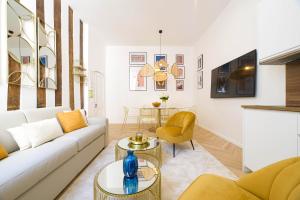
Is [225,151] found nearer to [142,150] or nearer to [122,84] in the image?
[142,150]

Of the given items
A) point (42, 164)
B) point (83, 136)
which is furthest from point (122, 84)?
point (42, 164)

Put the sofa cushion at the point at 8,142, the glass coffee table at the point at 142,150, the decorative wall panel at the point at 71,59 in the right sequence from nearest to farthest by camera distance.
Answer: the sofa cushion at the point at 8,142 < the glass coffee table at the point at 142,150 < the decorative wall panel at the point at 71,59

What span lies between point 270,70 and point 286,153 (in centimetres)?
142

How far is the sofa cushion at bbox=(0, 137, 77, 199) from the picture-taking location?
1.06 metres

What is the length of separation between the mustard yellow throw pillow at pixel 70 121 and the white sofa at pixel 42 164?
186 millimetres

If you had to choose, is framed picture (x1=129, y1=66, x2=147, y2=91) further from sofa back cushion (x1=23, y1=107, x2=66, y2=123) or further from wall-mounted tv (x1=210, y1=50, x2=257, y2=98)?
sofa back cushion (x1=23, y1=107, x2=66, y2=123)

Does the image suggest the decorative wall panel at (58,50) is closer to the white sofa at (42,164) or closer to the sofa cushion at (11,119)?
the white sofa at (42,164)

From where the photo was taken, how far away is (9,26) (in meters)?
2.03

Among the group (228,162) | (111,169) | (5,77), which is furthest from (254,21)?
(5,77)

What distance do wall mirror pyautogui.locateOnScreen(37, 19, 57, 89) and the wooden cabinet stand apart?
3310 millimetres

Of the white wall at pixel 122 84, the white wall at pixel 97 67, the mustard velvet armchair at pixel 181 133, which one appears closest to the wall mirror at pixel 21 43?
the white wall at pixel 97 67

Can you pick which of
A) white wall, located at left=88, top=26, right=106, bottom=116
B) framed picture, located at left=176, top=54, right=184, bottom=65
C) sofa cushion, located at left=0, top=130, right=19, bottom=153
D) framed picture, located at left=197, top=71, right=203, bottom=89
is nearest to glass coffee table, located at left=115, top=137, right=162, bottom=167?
sofa cushion, located at left=0, top=130, right=19, bottom=153

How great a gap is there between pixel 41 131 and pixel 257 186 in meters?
2.30

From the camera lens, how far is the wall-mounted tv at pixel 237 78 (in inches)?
107
